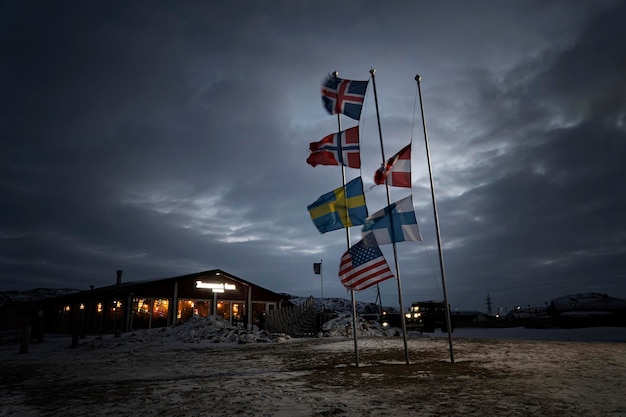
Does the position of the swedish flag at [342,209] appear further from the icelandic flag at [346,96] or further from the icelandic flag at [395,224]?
the icelandic flag at [346,96]

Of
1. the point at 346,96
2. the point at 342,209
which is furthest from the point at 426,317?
the point at 346,96

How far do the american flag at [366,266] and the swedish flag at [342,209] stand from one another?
2.65 ft

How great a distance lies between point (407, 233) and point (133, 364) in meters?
11.3

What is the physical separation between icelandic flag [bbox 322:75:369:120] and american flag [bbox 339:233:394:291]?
4.61 meters

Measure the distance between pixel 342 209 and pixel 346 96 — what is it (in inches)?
164

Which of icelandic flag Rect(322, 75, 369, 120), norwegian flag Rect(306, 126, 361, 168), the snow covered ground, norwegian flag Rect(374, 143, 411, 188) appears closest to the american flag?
norwegian flag Rect(374, 143, 411, 188)

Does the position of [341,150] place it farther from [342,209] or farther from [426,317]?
[426,317]

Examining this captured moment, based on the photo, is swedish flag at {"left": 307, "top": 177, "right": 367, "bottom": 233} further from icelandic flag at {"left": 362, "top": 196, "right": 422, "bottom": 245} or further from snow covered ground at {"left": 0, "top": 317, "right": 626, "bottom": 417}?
snow covered ground at {"left": 0, "top": 317, "right": 626, "bottom": 417}

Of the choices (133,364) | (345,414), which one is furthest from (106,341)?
(345,414)

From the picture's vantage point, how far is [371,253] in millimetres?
11805

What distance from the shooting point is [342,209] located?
40.4 feet

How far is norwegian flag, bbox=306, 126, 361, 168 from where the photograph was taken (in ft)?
41.7

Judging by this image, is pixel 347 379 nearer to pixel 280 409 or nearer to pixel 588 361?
pixel 280 409

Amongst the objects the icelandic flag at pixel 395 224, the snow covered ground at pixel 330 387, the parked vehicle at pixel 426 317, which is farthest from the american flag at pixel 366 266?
the parked vehicle at pixel 426 317
